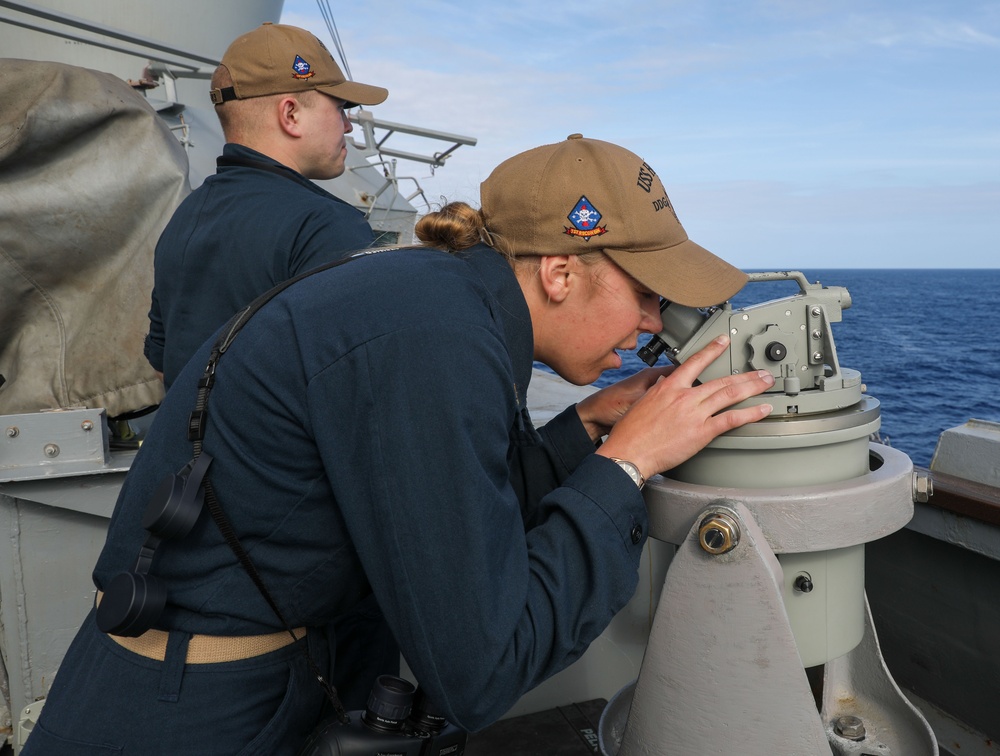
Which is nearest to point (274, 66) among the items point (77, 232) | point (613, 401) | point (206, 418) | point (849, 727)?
point (77, 232)

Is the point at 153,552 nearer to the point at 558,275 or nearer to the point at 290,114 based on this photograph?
the point at 558,275

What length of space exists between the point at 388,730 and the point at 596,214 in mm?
755

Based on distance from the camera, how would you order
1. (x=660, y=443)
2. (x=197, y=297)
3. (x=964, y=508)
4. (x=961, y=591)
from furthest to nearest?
1. (x=961, y=591)
2. (x=964, y=508)
3. (x=197, y=297)
4. (x=660, y=443)

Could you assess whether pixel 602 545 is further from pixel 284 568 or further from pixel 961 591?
pixel 961 591

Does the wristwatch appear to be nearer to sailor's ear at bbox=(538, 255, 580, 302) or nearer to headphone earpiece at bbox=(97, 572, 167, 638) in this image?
sailor's ear at bbox=(538, 255, 580, 302)

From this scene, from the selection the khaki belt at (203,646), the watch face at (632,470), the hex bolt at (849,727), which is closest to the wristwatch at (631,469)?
the watch face at (632,470)

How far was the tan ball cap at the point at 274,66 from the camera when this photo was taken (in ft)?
7.06

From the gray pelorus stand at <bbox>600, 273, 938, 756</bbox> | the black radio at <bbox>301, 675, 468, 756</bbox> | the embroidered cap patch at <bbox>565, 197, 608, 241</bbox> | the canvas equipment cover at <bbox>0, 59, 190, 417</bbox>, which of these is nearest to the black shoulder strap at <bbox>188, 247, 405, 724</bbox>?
the black radio at <bbox>301, 675, 468, 756</bbox>

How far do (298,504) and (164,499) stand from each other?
0.15 meters

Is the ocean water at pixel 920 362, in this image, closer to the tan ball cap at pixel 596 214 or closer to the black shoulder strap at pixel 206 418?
the tan ball cap at pixel 596 214

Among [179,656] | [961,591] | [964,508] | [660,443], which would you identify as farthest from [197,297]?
[961,591]

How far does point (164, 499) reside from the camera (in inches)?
39.1

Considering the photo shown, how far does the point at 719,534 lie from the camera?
1.24 metres

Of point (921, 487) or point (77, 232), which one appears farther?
point (77, 232)
